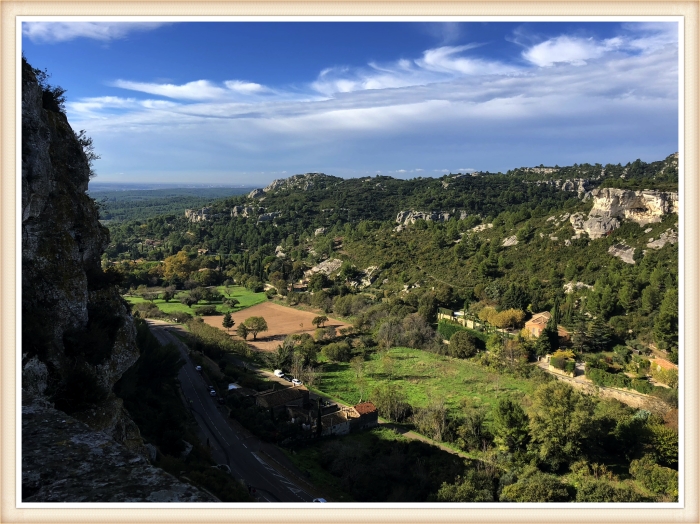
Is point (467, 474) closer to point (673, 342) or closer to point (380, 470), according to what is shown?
point (380, 470)

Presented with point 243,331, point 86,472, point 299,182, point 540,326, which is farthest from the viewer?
point 299,182

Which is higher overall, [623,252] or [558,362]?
[623,252]

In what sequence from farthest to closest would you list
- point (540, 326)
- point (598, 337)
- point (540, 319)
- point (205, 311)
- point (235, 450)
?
point (205, 311) < point (540, 319) < point (540, 326) < point (598, 337) < point (235, 450)

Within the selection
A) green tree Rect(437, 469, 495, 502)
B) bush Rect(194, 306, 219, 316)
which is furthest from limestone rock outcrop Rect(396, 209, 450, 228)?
green tree Rect(437, 469, 495, 502)

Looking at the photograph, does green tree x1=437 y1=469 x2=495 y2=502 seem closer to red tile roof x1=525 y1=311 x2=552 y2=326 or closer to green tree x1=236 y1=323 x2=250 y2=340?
red tile roof x1=525 y1=311 x2=552 y2=326

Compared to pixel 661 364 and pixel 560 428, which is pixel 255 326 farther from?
pixel 661 364

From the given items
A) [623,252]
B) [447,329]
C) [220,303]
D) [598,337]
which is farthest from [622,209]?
[220,303]

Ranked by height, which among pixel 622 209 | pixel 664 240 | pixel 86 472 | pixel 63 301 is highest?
pixel 622 209
